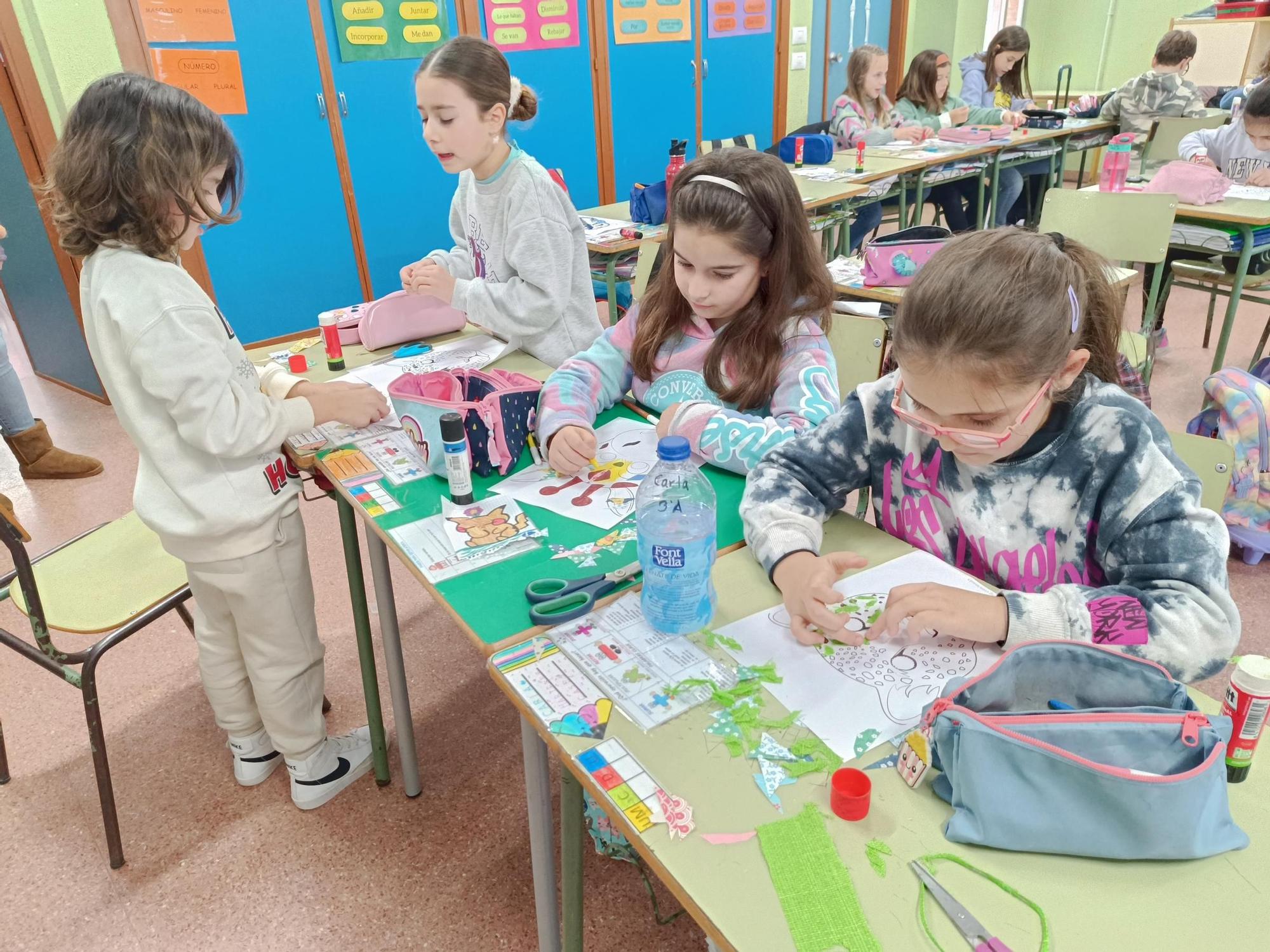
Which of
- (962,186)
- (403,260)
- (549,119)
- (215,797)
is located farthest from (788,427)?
(962,186)

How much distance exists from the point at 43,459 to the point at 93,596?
1.95 meters

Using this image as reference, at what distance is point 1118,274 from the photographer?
2434 millimetres

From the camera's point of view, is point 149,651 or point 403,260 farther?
point 403,260

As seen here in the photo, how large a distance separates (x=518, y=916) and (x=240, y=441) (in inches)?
37.5

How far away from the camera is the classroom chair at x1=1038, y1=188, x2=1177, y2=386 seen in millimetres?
2766

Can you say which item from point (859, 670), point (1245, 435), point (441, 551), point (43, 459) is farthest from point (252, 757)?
point (1245, 435)

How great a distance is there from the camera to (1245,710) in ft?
2.47

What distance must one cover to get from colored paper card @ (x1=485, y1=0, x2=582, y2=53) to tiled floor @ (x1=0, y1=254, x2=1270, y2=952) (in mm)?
3590

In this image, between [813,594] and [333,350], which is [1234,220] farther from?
[333,350]

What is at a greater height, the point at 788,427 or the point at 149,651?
the point at 788,427

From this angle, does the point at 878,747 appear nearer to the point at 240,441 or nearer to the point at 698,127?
the point at 240,441

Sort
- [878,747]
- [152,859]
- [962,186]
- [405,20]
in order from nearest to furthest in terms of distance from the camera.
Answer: [878,747] → [152,859] → [405,20] → [962,186]

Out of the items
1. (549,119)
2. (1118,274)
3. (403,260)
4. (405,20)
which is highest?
(405,20)

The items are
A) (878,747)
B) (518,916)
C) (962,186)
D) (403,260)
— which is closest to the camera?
(878,747)
